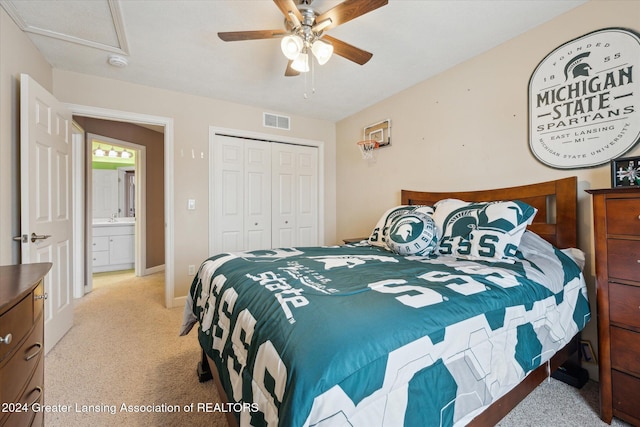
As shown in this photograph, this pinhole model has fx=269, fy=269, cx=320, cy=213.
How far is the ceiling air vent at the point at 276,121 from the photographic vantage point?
369cm

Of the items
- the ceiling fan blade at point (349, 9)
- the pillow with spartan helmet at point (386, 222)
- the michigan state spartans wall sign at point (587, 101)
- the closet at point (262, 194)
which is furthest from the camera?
the closet at point (262, 194)

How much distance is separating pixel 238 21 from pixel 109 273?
490 centimetres

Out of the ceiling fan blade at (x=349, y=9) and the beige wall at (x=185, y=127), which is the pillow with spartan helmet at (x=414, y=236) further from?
the beige wall at (x=185, y=127)

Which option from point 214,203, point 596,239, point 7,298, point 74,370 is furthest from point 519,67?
point 74,370

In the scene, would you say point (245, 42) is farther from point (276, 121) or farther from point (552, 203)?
point (552, 203)

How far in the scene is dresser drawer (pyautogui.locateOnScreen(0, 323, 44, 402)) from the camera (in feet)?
2.39

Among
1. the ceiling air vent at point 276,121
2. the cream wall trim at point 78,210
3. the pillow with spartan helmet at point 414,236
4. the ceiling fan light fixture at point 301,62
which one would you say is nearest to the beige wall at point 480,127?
the pillow with spartan helmet at point 414,236

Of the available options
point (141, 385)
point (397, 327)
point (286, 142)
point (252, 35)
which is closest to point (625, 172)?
point (397, 327)

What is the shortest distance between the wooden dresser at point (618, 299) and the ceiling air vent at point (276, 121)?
3.30m

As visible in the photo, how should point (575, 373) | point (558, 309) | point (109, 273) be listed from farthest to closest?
point (109, 273), point (575, 373), point (558, 309)

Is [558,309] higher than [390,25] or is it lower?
lower

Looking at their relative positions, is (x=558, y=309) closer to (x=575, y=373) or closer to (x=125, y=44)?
(x=575, y=373)

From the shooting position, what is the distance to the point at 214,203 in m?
3.40

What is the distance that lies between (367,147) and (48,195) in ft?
10.6
